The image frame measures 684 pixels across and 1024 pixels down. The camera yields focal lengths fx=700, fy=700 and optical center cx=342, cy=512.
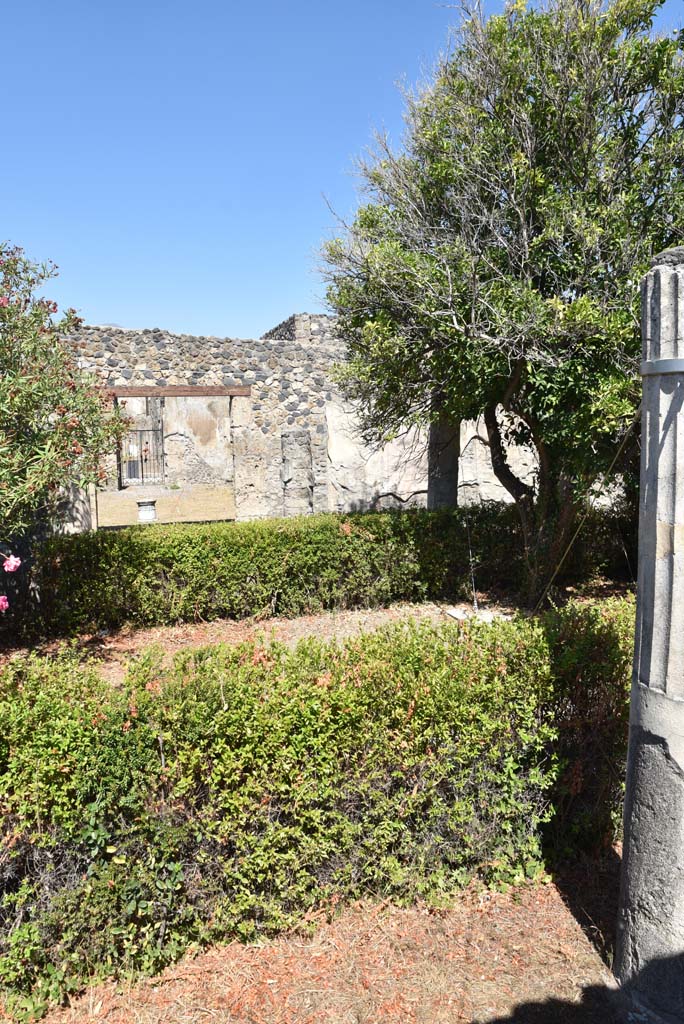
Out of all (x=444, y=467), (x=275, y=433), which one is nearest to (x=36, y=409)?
(x=444, y=467)

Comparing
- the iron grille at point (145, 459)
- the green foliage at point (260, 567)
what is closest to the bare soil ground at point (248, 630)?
the green foliage at point (260, 567)

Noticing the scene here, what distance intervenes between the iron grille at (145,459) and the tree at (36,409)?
1074cm

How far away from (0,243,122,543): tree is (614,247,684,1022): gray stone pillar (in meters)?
4.02

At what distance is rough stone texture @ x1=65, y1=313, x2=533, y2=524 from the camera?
37.3 feet

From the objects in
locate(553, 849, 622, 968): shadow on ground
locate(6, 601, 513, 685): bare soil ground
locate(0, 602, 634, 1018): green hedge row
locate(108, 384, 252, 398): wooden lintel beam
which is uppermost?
locate(108, 384, 252, 398): wooden lintel beam

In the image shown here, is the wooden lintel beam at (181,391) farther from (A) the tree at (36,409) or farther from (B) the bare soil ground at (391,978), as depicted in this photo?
(B) the bare soil ground at (391,978)

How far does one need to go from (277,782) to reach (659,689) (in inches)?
56.7

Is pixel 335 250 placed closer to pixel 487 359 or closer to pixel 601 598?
pixel 487 359

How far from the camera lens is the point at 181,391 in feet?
40.5

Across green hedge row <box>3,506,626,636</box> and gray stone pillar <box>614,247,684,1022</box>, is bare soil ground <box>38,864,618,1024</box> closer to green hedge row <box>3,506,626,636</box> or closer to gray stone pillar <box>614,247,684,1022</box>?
gray stone pillar <box>614,247,684,1022</box>

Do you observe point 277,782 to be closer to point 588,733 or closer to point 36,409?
point 588,733

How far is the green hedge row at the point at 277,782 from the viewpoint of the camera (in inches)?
98.0

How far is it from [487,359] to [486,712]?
13.2ft

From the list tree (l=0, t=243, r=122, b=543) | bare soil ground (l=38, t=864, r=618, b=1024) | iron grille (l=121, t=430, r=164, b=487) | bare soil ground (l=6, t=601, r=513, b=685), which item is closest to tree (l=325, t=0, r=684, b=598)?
bare soil ground (l=6, t=601, r=513, b=685)
